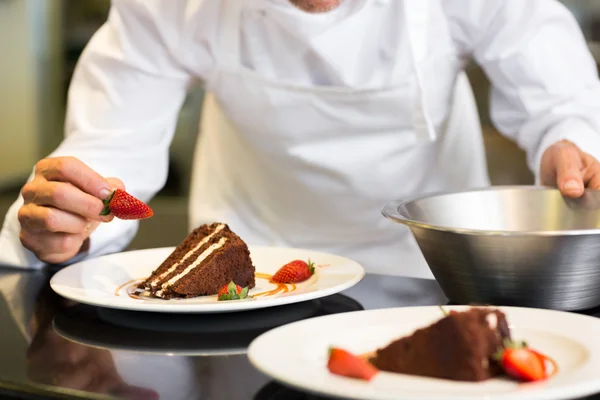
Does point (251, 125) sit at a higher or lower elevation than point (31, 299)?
higher

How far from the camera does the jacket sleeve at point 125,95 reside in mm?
1676

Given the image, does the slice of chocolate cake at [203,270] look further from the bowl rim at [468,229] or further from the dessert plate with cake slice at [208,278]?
the bowl rim at [468,229]

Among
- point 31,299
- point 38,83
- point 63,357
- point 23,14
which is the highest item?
point 63,357

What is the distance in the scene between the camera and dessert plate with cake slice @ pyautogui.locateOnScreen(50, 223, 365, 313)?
3.58 feet

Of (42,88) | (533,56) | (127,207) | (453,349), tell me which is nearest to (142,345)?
(127,207)

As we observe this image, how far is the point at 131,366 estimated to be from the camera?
3.01ft

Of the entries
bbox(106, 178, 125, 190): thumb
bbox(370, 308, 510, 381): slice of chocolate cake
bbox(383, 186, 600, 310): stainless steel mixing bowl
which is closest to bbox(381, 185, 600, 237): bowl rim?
bbox(383, 186, 600, 310): stainless steel mixing bowl

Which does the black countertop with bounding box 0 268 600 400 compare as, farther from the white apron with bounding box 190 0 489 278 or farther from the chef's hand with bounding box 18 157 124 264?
the white apron with bounding box 190 0 489 278

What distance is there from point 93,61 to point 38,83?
329 centimetres

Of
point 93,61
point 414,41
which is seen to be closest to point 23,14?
point 93,61

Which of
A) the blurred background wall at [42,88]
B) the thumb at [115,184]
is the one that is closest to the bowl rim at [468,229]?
the thumb at [115,184]

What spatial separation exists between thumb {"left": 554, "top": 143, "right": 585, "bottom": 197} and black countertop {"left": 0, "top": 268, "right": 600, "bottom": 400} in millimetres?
257

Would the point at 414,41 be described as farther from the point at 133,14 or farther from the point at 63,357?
the point at 63,357

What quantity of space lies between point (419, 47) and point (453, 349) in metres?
1.02
